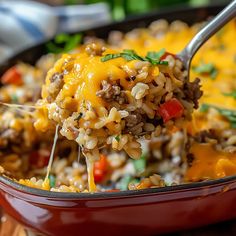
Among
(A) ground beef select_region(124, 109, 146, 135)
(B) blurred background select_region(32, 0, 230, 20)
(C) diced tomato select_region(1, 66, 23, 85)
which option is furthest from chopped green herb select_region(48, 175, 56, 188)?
(B) blurred background select_region(32, 0, 230, 20)

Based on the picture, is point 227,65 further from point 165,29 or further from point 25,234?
point 25,234

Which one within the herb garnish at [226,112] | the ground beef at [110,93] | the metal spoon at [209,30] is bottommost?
the ground beef at [110,93]

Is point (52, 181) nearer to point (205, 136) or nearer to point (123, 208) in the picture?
point (123, 208)

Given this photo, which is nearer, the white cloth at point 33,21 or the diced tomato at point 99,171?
the diced tomato at point 99,171

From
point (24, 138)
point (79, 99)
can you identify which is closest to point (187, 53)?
point (79, 99)

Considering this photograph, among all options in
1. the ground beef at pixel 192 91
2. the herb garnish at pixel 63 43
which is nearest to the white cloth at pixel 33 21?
the herb garnish at pixel 63 43

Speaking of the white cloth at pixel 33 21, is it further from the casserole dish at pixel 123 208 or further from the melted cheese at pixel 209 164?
the casserole dish at pixel 123 208

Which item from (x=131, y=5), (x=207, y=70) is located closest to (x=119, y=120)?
(x=207, y=70)
